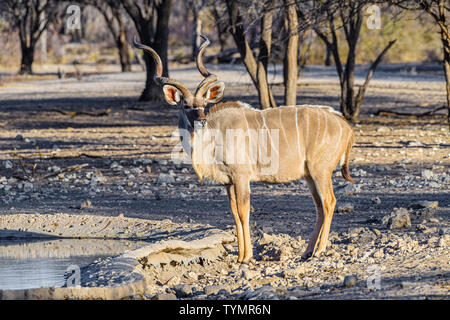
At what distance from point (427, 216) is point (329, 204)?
5.45 feet

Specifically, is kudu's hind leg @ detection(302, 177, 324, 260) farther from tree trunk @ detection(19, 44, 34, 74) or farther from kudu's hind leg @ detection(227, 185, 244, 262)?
tree trunk @ detection(19, 44, 34, 74)

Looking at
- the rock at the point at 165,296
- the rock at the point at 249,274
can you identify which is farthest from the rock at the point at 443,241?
the rock at the point at 165,296

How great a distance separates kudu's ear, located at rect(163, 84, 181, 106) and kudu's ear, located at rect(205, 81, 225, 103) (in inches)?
9.8

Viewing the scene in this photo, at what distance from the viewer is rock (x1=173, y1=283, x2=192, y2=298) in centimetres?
574

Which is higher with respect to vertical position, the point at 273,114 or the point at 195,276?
the point at 273,114

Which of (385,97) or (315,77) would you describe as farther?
(315,77)

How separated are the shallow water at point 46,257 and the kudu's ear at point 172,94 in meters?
1.53

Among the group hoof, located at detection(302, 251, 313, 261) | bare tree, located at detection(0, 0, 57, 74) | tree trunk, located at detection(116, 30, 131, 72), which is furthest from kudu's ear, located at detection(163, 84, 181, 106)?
bare tree, located at detection(0, 0, 57, 74)

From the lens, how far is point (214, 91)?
6.87 m

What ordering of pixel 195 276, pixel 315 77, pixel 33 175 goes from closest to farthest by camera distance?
pixel 195 276 → pixel 33 175 → pixel 315 77
